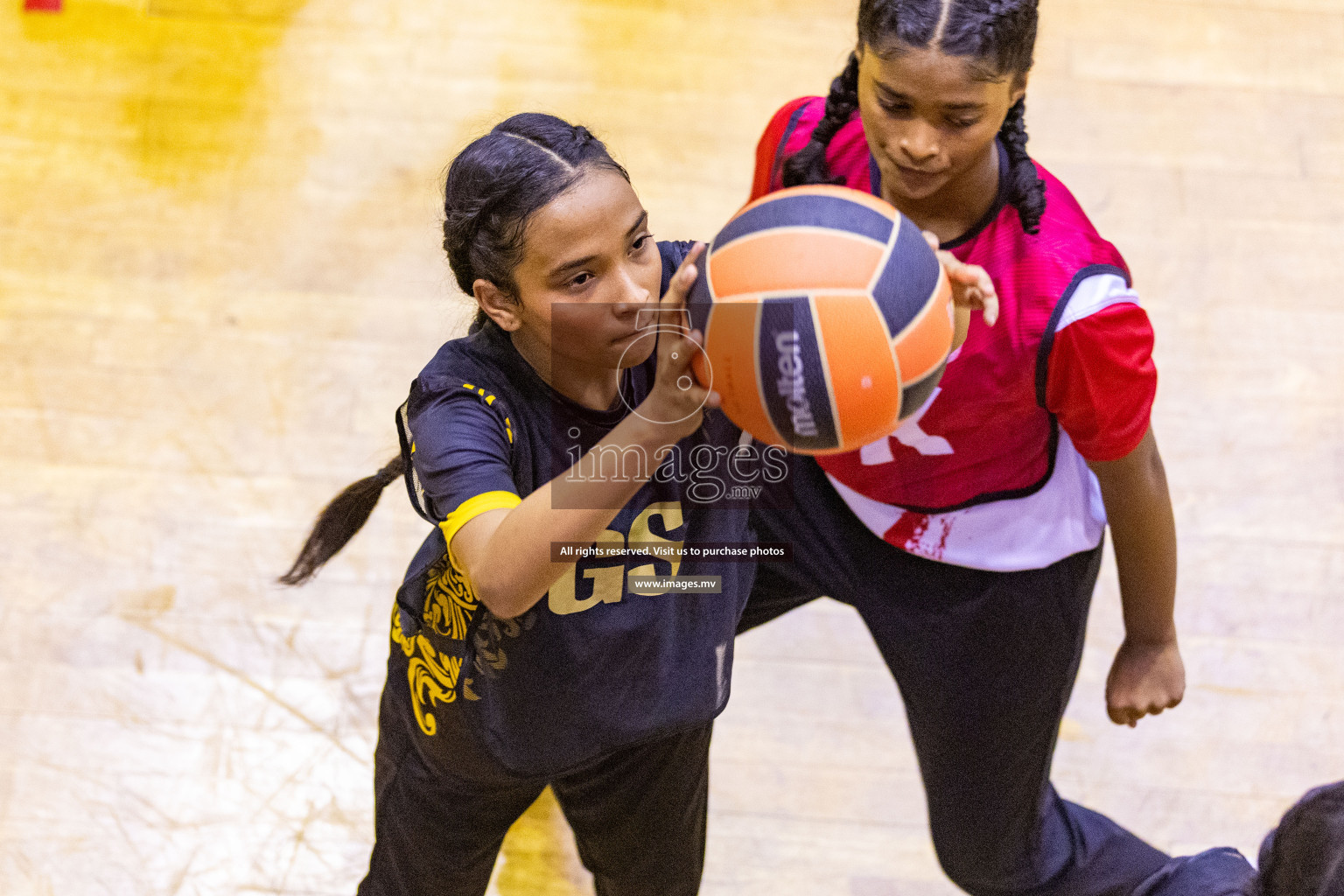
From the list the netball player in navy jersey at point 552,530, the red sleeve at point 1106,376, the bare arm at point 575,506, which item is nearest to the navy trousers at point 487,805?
the netball player in navy jersey at point 552,530

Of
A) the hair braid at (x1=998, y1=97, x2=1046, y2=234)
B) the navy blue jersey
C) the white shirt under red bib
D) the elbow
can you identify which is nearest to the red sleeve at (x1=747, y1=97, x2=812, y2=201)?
the white shirt under red bib

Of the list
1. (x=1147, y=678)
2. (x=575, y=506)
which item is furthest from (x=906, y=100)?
(x=1147, y=678)

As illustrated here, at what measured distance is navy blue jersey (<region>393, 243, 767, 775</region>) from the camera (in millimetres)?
1439

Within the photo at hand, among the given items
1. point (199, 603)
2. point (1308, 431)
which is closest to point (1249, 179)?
point (1308, 431)

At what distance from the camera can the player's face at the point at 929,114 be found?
1420 mm

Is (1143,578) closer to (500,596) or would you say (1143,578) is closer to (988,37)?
(988,37)

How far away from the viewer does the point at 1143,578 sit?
1.70 m

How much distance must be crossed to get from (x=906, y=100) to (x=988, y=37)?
113 millimetres

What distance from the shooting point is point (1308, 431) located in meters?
2.75

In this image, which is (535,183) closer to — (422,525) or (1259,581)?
(422,525)

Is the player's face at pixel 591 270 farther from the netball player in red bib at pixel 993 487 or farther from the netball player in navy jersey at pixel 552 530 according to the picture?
the netball player in red bib at pixel 993 487

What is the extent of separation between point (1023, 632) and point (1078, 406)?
435mm

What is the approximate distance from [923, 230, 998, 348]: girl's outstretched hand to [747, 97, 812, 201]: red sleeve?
0.38 metres

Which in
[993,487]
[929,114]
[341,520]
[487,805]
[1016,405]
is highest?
[929,114]
